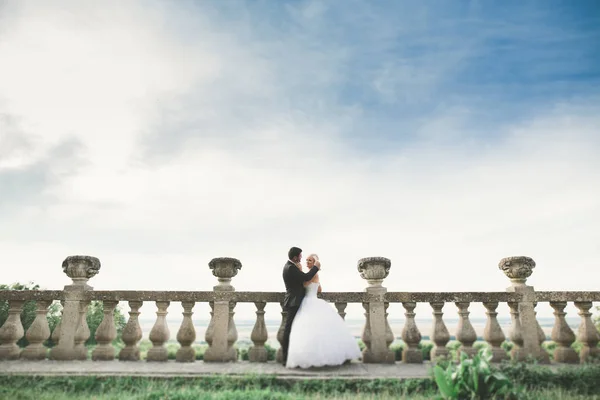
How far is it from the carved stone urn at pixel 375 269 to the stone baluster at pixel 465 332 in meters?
1.34

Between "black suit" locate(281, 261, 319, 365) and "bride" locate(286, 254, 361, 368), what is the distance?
11 centimetres

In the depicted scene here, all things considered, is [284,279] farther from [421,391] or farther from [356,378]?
[421,391]

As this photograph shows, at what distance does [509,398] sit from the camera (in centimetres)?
441

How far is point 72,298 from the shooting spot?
7.37 m

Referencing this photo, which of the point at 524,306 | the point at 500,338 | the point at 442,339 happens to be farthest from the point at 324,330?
the point at 524,306

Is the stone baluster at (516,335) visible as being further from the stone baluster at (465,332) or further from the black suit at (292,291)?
the black suit at (292,291)

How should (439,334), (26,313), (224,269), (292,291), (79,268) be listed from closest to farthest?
(292,291), (439,334), (224,269), (79,268), (26,313)

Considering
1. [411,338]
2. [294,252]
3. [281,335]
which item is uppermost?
[294,252]

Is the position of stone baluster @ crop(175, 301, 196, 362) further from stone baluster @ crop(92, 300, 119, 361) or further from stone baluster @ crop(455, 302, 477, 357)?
stone baluster @ crop(455, 302, 477, 357)

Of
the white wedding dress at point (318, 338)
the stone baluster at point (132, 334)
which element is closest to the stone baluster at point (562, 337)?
the white wedding dress at point (318, 338)

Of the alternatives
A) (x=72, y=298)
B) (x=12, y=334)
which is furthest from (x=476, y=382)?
(x=12, y=334)

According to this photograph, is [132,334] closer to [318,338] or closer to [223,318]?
[223,318]

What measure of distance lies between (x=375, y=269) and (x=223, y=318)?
2.89m

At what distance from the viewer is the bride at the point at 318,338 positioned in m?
6.15
